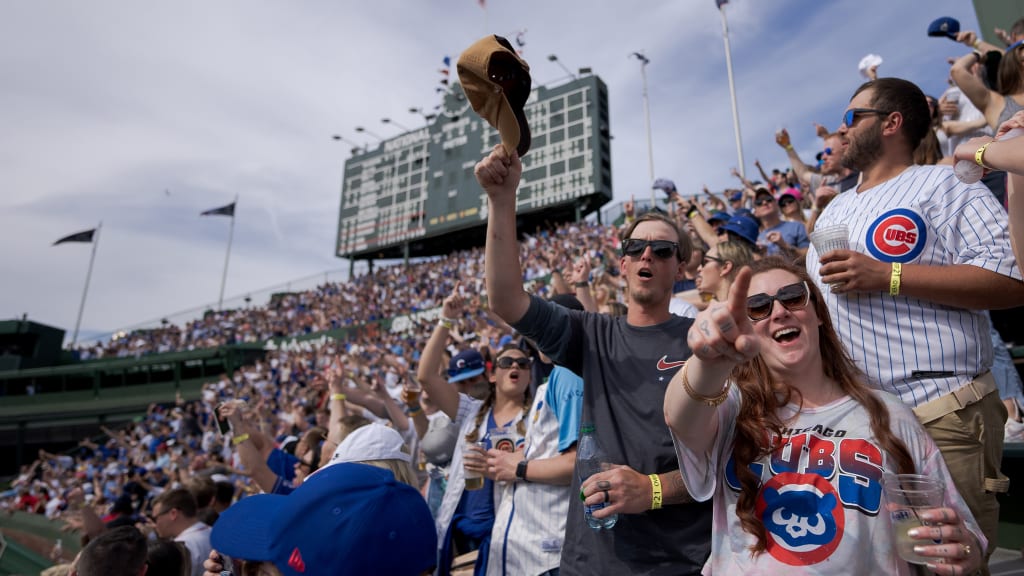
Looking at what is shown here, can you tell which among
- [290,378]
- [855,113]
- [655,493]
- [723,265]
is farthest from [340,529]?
[290,378]

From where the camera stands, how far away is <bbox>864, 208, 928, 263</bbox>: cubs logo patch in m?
2.01

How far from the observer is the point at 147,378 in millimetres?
26266

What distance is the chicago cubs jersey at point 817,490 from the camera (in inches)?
56.1

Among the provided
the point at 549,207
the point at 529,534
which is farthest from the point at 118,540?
the point at 549,207

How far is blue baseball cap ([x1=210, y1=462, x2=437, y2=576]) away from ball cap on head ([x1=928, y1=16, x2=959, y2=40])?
15.8ft

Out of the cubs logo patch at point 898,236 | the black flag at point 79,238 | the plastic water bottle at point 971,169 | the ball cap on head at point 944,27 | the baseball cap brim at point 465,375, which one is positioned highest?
the black flag at point 79,238

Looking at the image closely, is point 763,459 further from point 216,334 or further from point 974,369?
point 216,334

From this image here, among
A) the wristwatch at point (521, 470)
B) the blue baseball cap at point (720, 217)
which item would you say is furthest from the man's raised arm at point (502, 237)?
the blue baseball cap at point (720, 217)

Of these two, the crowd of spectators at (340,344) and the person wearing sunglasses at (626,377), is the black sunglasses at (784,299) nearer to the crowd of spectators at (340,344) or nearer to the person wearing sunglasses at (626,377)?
the person wearing sunglasses at (626,377)

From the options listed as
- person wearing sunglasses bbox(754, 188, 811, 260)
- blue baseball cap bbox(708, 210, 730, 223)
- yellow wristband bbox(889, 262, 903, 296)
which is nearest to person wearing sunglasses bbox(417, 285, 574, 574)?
yellow wristband bbox(889, 262, 903, 296)

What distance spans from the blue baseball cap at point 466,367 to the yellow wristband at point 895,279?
298 cm

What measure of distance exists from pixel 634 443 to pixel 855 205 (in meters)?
1.30

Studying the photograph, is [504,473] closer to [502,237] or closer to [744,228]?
[502,237]

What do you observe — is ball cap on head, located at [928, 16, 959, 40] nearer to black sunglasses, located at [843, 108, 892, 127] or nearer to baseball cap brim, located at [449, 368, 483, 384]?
black sunglasses, located at [843, 108, 892, 127]
